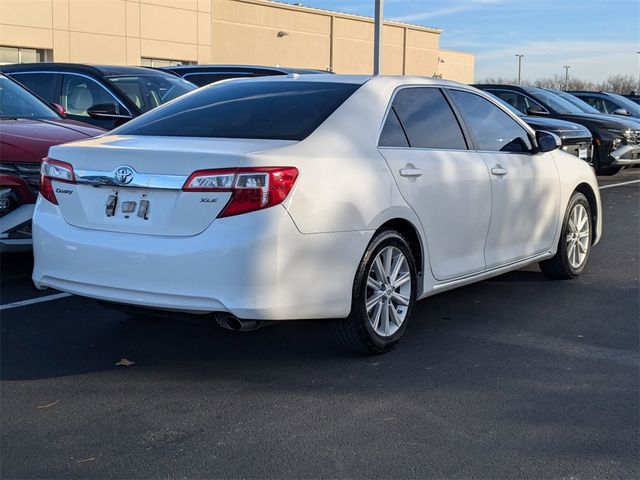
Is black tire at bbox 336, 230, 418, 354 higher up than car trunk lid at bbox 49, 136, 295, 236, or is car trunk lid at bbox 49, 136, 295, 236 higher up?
car trunk lid at bbox 49, 136, 295, 236

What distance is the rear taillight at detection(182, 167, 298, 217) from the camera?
13.8 ft

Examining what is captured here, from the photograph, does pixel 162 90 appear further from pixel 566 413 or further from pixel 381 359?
pixel 566 413

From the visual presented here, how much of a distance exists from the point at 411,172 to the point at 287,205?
1.14 meters

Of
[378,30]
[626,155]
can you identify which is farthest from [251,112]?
[378,30]

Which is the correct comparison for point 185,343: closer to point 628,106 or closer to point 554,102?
point 554,102

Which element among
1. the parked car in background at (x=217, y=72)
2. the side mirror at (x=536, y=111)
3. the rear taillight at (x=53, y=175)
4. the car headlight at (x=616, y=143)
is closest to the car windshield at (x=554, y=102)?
the side mirror at (x=536, y=111)

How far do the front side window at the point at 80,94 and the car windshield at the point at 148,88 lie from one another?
20 centimetres

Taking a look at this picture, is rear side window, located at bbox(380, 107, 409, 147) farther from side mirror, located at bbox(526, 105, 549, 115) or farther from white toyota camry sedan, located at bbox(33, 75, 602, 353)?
side mirror, located at bbox(526, 105, 549, 115)

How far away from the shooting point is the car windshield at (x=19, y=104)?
783 centimetres

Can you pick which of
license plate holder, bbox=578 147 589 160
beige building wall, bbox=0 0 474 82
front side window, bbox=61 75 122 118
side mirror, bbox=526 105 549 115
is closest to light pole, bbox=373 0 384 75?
side mirror, bbox=526 105 549 115

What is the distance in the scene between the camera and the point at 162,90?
1002cm

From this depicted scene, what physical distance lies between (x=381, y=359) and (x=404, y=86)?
1.76 m

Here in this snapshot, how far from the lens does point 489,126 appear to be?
20.4 feet

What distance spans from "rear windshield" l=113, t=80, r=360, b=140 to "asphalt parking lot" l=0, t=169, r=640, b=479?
1105 mm
